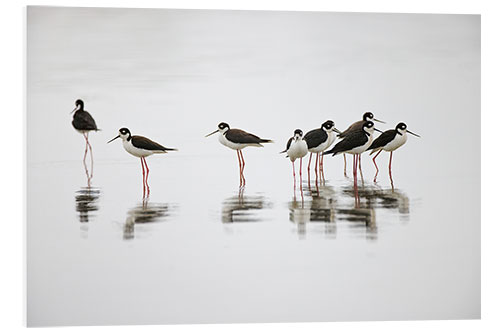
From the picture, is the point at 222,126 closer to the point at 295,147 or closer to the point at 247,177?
the point at 247,177

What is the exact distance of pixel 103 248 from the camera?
350cm

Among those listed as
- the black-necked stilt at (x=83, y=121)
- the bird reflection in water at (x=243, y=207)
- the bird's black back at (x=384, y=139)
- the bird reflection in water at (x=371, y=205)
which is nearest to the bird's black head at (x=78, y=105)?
the black-necked stilt at (x=83, y=121)

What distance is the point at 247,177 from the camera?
11.9ft

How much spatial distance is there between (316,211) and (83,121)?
4.57 feet

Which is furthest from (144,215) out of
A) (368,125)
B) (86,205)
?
(368,125)

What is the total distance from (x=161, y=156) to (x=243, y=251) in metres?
0.70

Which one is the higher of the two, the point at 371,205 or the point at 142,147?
the point at 142,147

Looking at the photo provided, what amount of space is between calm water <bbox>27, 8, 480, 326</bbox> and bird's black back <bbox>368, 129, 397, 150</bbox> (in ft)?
0.25

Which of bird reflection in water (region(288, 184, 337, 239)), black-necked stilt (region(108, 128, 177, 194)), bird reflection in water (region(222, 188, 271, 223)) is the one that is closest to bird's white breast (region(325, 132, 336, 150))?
bird reflection in water (region(288, 184, 337, 239))

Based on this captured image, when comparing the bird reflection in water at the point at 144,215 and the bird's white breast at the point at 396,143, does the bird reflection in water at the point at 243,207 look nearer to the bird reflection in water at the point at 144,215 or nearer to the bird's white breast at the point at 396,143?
the bird reflection in water at the point at 144,215

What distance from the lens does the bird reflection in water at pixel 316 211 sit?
11.8 ft

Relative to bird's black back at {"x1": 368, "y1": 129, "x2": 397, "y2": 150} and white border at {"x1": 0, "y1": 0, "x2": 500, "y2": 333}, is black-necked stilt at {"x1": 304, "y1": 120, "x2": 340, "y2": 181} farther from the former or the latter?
white border at {"x1": 0, "y1": 0, "x2": 500, "y2": 333}

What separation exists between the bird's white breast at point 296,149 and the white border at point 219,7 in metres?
0.77

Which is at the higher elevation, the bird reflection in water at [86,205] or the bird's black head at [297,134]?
the bird's black head at [297,134]
